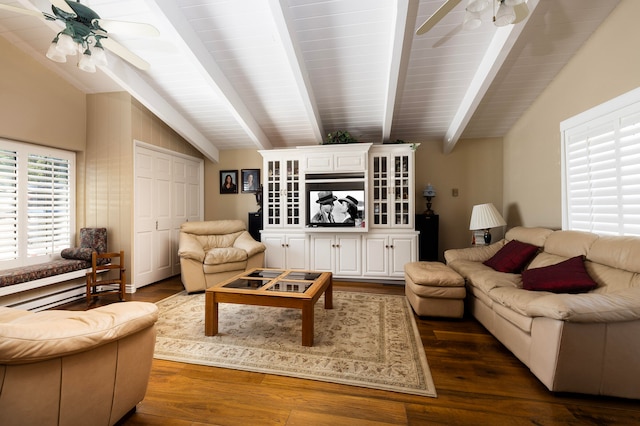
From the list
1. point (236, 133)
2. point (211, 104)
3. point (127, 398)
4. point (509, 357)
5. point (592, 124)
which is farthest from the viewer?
point (236, 133)

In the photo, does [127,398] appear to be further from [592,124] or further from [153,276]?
[592,124]

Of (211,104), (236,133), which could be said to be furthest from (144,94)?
(236,133)

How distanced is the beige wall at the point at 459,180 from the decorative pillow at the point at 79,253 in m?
4.97

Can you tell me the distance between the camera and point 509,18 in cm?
182

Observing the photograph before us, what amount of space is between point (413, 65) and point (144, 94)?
3.45 m

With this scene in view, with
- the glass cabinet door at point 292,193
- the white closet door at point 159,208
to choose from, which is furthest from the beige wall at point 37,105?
the glass cabinet door at point 292,193

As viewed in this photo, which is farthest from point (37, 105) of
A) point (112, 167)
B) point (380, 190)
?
point (380, 190)

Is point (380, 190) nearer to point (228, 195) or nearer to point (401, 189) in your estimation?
point (401, 189)

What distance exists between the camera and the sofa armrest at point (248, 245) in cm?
414

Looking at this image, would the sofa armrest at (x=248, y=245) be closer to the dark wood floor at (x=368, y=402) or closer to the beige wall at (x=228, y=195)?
the beige wall at (x=228, y=195)

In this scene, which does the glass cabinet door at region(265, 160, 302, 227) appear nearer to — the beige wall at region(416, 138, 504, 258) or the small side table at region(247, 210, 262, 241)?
the small side table at region(247, 210, 262, 241)

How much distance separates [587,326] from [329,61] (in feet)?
10.8

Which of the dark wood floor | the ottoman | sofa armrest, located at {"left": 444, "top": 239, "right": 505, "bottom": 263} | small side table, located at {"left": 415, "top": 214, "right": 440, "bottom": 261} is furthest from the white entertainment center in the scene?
the dark wood floor

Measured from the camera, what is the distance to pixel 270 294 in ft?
7.69
